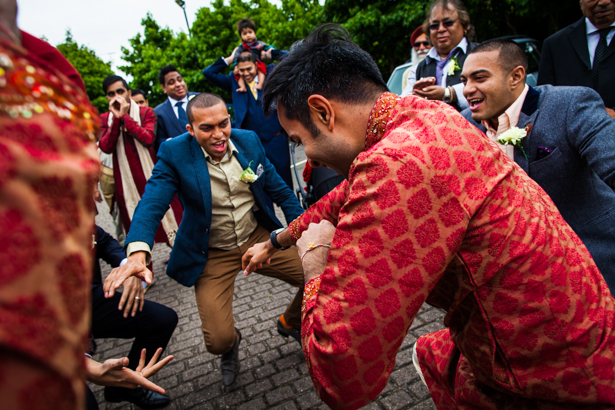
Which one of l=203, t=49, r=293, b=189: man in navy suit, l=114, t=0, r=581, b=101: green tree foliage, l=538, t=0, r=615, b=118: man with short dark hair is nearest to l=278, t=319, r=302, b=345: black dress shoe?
l=203, t=49, r=293, b=189: man in navy suit

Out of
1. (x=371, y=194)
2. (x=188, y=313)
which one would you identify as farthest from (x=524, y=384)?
(x=188, y=313)

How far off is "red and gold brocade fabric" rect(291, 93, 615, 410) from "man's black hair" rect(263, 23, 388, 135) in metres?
0.24

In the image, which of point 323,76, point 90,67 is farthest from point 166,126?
point 90,67

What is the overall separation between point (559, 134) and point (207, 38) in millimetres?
25088

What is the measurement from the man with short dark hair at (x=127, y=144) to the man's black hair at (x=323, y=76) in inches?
168

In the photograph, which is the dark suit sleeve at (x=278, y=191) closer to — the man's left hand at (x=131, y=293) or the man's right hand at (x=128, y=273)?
the man's right hand at (x=128, y=273)

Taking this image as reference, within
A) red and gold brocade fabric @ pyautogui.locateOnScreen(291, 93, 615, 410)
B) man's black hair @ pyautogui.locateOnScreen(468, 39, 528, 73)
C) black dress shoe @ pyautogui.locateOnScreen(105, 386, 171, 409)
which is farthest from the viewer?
black dress shoe @ pyautogui.locateOnScreen(105, 386, 171, 409)

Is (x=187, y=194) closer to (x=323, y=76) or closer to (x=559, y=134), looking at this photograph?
(x=323, y=76)

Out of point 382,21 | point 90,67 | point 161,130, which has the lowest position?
point 161,130

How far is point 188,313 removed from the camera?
4520mm

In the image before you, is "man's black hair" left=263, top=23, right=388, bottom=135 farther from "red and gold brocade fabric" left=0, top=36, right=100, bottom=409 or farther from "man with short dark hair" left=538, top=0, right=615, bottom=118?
"man with short dark hair" left=538, top=0, right=615, bottom=118

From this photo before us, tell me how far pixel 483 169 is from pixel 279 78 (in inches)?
37.2

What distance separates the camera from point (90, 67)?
31.9m

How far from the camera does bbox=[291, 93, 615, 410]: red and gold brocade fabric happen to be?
3.57 feet
